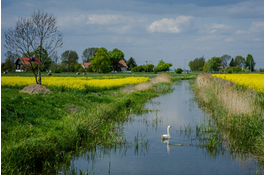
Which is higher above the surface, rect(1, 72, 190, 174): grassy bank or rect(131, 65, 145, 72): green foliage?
rect(131, 65, 145, 72): green foliage

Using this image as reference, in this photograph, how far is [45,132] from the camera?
354 inches

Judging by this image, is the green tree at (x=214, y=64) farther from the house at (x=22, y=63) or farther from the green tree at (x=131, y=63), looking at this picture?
the house at (x=22, y=63)

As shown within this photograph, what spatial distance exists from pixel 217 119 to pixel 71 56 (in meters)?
101

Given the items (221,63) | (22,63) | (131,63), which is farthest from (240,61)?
(22,63)

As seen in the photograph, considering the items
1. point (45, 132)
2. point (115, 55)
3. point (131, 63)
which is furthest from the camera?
point (131, 63)

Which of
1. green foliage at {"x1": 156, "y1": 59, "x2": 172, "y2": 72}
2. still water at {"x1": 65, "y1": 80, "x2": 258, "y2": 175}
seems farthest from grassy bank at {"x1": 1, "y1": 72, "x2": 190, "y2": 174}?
green foliage at {"x1": 156, "y1": 59, "x2": 172, "y2": 72}

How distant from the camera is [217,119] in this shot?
542 inches

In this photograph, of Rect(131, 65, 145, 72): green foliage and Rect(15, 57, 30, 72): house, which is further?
Rect(131, 65, 145, 72): green foliage

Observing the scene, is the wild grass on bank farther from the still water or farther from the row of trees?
the row of trees

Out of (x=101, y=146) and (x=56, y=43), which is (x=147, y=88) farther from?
(x=101, y=146)

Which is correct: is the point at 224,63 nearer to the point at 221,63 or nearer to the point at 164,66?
the point at 221,63

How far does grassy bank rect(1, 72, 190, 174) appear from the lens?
7.05 m

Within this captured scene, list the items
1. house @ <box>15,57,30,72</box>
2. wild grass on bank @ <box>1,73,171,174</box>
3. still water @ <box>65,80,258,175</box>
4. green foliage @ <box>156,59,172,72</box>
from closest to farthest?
wild grass on bank @ <box>1,73,171,174</box> → still water @ <box>65,80,258,175</box> → house @ <box>15,57,30,72</box> → green foliage @ <box>156,59,172,72</box>

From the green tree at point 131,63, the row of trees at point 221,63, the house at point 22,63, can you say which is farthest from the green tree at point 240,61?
the house at point 22,63
